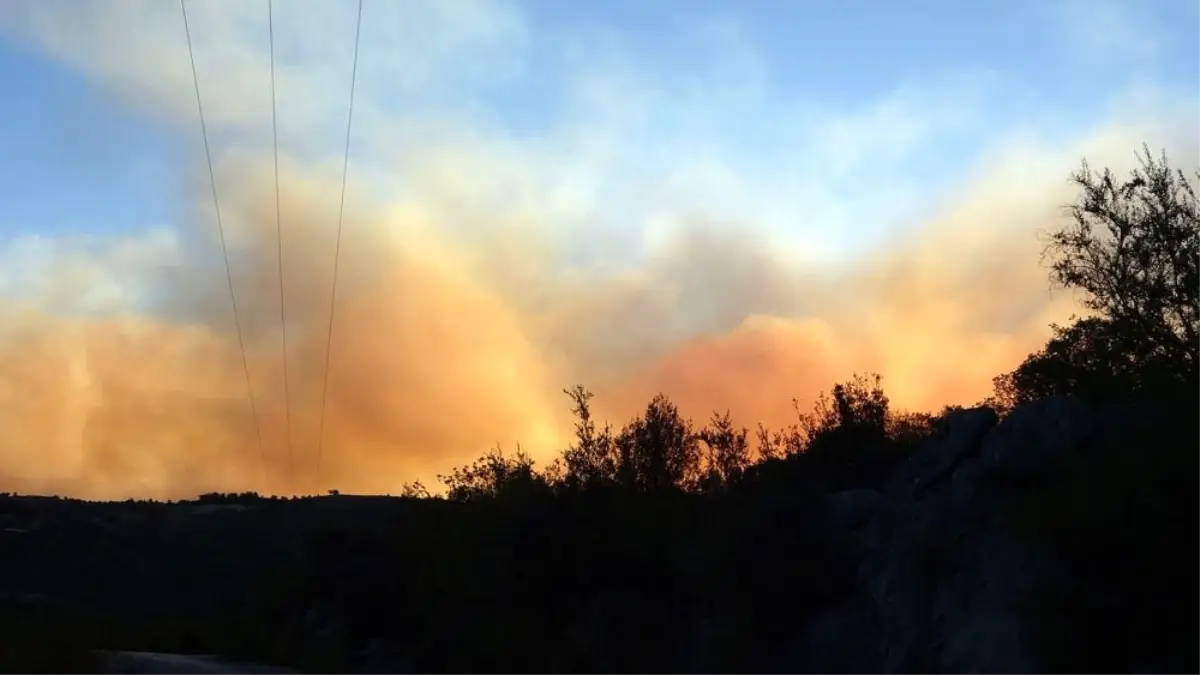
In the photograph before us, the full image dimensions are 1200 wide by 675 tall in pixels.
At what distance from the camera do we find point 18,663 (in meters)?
27.7

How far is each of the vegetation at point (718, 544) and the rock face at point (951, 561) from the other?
2.59 ft

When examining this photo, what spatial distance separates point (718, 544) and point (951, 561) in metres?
7.85

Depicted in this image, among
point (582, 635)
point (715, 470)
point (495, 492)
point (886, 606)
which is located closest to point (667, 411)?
point (715, 470)

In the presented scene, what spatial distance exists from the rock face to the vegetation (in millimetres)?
790

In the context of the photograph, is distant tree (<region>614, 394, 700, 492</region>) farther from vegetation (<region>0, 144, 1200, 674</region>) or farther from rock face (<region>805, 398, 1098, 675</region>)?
rock face (<region>805, 398, 1098, 675</region>)

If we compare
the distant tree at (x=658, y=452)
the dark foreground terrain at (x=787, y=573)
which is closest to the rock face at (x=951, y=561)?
the dark foreground terrain at (x=787, y=573)

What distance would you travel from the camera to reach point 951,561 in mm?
22859

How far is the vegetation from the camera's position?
62.0ft

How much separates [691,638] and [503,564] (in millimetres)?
8504

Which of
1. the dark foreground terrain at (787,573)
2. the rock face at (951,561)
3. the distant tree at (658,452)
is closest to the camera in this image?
the dark foreground terrain at (787,573)

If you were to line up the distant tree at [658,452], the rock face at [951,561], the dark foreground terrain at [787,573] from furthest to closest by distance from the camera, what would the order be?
1. the distant tree at [658,452]
2. the rock face at [951,561]
3. the dark foreground terrain at [787,573]

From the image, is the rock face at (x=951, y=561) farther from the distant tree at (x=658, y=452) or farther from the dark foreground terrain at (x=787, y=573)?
the distant tree at (x=658, y=452)

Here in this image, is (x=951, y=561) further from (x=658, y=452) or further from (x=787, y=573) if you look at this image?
(x=658, y=452)

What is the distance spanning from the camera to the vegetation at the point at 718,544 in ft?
62.0
